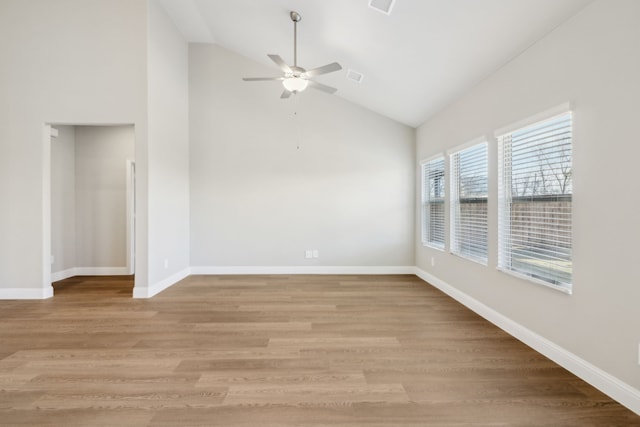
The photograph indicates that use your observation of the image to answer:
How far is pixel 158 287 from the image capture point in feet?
14.7

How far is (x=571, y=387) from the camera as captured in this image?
2092 mm

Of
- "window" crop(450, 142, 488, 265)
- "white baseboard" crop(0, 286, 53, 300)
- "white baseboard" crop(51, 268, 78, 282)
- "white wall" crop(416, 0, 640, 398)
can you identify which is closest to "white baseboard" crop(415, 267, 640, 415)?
"white wall" crop(416, 0, 640, 398)

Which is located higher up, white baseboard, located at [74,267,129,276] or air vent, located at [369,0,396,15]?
air vent, located at [369,0,396,15]

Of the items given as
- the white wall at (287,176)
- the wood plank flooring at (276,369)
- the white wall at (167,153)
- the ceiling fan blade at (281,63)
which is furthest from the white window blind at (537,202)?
the white wall at (167,153)

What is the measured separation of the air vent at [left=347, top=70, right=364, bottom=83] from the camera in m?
4.48

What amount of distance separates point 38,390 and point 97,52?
407 cm

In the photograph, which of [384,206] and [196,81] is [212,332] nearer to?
[384,206]

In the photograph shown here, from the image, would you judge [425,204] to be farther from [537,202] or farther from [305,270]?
[537,202]

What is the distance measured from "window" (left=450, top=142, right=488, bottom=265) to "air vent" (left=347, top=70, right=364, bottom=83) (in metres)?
1.72

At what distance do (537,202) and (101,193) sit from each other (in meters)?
6.35

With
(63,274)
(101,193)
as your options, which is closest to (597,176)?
(101,193)

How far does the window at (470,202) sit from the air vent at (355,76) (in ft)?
5.64

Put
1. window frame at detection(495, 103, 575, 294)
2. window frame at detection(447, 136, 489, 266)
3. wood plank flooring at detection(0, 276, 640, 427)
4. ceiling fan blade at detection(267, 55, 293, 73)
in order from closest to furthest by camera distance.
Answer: wood plank flooring at detection(0, 276, 640, 427)
window frame at detection(495, 103, 575, 294)
ceiling fan blade at detection(267, 55, 293, 73)
window frame at detection(447, 136, 489, 266)

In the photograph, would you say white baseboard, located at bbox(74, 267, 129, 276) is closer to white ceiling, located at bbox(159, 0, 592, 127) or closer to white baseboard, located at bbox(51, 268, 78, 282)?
white baseboard, located at bbox(51, 268, 78, 282)
